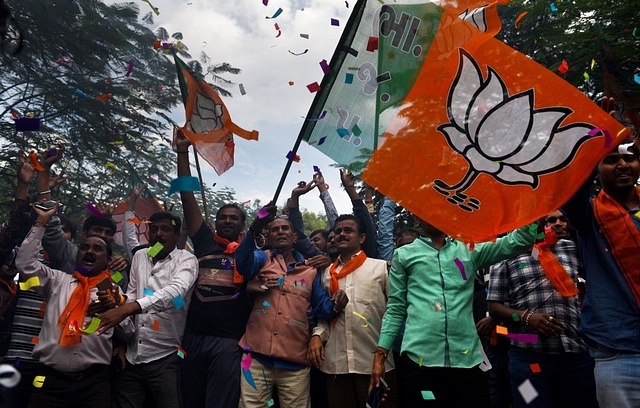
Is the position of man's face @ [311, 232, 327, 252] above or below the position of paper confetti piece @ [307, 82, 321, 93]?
below

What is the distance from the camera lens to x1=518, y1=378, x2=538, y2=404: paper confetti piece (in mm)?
3402

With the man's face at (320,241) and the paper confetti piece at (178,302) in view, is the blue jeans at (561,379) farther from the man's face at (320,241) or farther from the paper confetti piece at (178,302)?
the man's face at (320,241)

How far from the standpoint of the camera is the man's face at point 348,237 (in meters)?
4.41

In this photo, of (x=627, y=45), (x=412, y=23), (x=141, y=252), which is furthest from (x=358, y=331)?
(x=627, y=45)

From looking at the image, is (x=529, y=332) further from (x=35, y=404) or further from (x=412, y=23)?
(x=35, y=404)

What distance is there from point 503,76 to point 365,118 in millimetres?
944

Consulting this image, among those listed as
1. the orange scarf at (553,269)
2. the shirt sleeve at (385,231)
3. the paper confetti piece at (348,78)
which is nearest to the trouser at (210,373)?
the shirt sleeve at (385,231)

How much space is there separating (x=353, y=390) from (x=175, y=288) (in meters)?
1.60

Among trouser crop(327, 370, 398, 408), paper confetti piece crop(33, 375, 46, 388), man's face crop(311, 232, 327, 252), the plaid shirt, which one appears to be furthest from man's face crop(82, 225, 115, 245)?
the plaid shirt

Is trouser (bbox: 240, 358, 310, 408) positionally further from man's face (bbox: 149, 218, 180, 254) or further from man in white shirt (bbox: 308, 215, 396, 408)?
man's face (bbox: 149, 218, 180, 254)

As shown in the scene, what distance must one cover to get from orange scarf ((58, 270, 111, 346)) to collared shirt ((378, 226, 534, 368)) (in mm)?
2266

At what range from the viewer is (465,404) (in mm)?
3137

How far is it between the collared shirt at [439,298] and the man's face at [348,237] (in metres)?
0.81

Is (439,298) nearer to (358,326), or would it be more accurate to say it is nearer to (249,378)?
(358,326)
